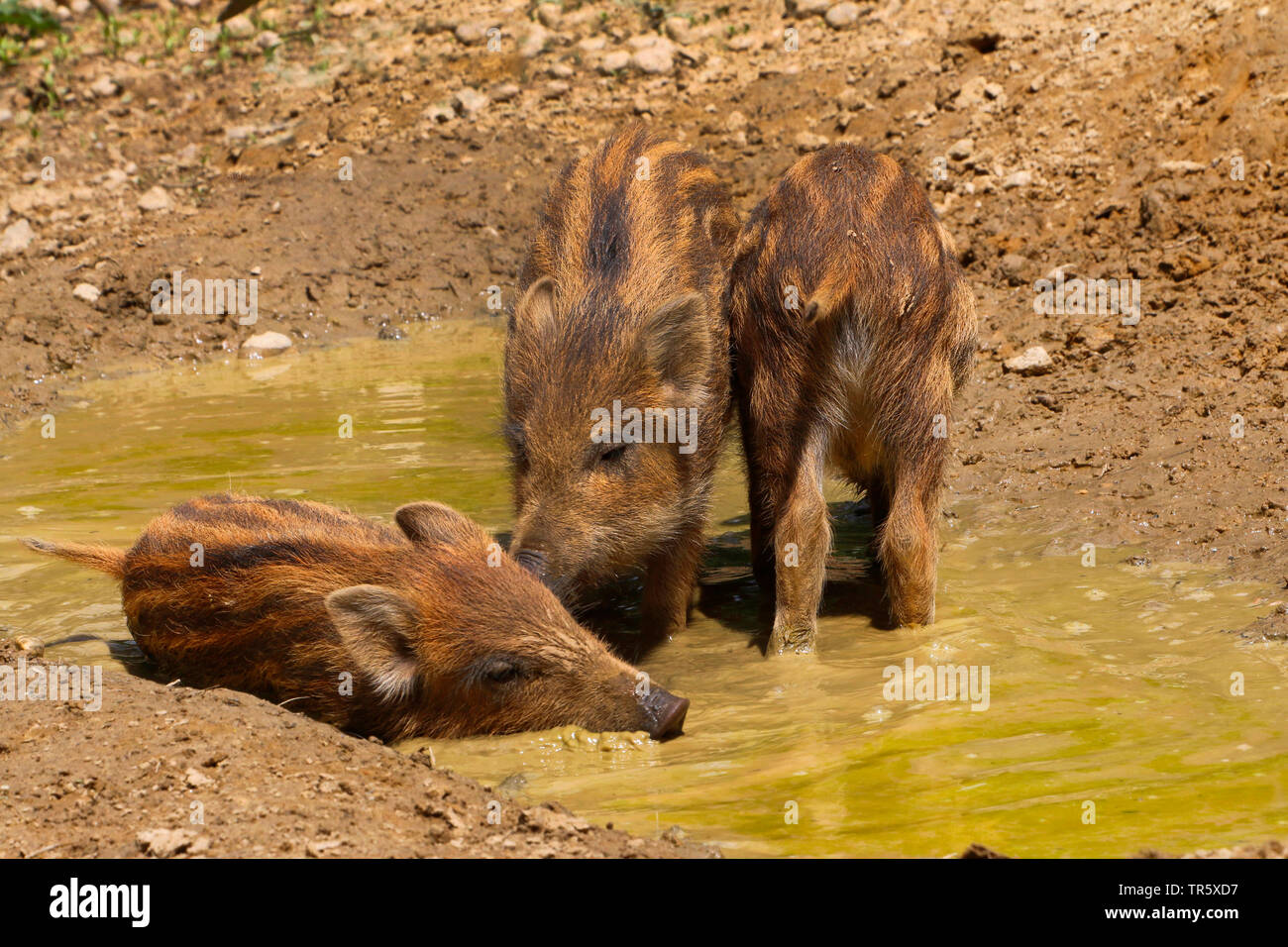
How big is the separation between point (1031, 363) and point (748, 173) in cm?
403

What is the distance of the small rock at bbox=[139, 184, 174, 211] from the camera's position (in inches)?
473

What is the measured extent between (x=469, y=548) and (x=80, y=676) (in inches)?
54.4

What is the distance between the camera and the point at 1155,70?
9750 mm

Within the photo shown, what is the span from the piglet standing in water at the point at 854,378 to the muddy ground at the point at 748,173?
1308 millimetres

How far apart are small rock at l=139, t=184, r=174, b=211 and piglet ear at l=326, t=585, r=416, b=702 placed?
838 cm

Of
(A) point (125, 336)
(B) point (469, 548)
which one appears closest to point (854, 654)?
(B) point (469, 548)

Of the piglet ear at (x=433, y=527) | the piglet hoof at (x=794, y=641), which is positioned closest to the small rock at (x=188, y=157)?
the piglet ear at (x=433, y=527)

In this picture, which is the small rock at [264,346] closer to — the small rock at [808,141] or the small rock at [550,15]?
the small rock at [808,141]

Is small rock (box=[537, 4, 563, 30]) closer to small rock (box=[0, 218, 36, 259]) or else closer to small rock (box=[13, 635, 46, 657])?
small rock (box=[0, 218, 36, 259])

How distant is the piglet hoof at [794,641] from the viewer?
534 cm

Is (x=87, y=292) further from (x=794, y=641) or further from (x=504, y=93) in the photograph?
(x=794, y=641)

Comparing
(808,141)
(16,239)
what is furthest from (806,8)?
(16,239)

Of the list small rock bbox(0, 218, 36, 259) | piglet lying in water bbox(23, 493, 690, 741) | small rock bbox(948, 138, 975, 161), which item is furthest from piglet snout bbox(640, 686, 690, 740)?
small rock bbox(0, 218, 36, 259)
